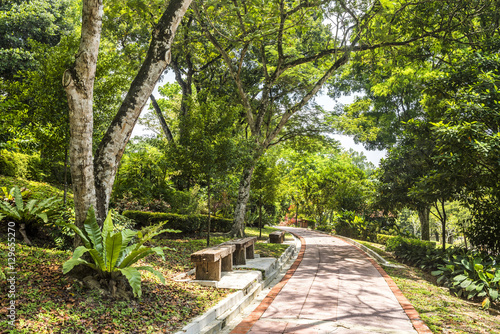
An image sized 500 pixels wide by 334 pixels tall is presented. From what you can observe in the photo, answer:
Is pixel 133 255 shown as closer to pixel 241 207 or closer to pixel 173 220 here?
pixel 173 220

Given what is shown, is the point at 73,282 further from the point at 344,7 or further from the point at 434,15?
the point at 434,15

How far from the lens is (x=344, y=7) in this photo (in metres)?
11.7

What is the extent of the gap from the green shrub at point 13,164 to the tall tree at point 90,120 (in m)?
9.35

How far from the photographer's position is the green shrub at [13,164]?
40.9 ft

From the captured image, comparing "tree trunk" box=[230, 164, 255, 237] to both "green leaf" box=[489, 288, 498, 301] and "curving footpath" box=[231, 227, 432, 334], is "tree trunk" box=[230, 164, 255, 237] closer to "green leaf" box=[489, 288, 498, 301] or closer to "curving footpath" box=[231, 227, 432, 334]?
"curving footpath" box=[231, 227, 432, 334]

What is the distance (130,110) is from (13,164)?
32.9 feet

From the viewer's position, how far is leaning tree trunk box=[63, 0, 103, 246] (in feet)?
16.3

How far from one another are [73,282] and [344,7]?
11.6m

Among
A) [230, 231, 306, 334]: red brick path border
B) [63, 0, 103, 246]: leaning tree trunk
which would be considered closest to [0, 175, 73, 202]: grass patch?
[63, 0, 103, 246]: leaning tree trunk

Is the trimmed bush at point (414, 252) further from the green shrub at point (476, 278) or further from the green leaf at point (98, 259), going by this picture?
the green leaf at point (98, 259)

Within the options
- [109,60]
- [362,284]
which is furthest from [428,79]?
[109,60]

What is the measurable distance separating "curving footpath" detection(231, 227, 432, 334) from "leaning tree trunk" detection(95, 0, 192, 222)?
3.11 meters

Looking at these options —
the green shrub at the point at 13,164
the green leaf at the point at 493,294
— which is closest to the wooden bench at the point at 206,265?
the green leaf at the point at 493,294

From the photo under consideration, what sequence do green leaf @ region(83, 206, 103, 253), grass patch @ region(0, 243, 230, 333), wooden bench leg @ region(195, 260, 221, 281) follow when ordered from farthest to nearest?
wooden bench leg @ region(195, 260, 221, 281) → green leaf @ region(83, 206, 103, 253) → grass patch @ region(0, 243, 230, 333)
